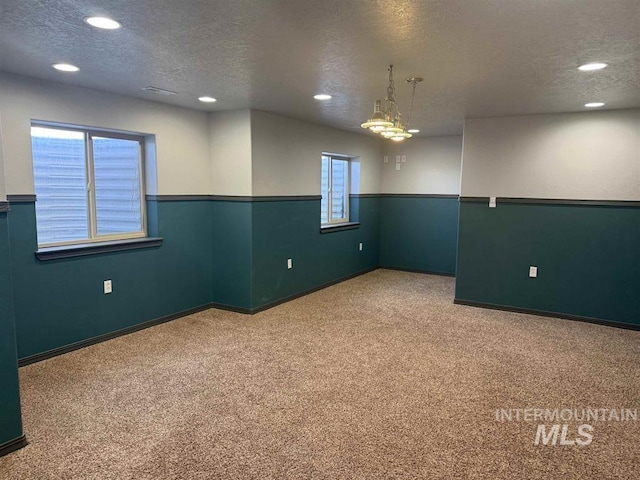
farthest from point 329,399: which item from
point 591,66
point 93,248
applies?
point 591,66

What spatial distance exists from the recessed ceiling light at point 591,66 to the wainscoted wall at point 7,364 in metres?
3.59

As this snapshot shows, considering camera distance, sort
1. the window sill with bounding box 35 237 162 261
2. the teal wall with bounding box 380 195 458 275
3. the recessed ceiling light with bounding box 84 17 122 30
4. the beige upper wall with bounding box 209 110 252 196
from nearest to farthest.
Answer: the recessed ceiling light with bounding box 84 17 122 30
the window sill with bounding box 35 237 162 261
the beige upper wall with bounding box 209 110 252 196
the teal wall with bounding box 380 195 458 275

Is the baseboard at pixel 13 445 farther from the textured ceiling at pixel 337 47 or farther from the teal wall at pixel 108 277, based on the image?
the textured ceiling at pixel 337 47

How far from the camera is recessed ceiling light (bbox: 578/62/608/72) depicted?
2811 mm

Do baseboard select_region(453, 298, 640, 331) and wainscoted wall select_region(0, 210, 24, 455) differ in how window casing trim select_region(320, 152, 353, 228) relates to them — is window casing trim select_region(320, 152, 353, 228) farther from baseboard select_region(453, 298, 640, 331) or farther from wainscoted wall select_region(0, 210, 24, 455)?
wainscoted wall select_region(0, 210, 24, 455)

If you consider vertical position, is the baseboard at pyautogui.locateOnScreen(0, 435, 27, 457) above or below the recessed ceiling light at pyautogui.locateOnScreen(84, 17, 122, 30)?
below

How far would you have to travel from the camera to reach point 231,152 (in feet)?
15.8

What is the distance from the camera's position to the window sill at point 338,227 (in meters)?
6.08

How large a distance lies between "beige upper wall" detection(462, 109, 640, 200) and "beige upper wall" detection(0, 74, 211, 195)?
3184 mm

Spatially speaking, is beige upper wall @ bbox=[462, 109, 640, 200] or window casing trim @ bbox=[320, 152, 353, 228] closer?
beige upper wall @ bbox=[462, 109, 640, 200]

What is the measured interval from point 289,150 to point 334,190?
164 cm

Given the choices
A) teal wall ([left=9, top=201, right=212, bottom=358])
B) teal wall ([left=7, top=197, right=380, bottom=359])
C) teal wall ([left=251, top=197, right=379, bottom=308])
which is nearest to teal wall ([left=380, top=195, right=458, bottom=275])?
teal wall ([left=251, top=197, right=379, bottom=308])

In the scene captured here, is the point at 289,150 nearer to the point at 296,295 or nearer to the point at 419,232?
the point at 296,295

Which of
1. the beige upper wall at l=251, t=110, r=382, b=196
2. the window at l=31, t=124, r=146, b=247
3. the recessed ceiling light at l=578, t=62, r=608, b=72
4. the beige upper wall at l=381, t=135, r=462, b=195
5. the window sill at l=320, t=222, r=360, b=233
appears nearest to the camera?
the recessed ceiling light at l=578, t=62, r=608, b=72
